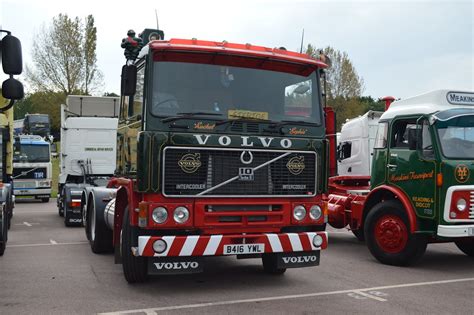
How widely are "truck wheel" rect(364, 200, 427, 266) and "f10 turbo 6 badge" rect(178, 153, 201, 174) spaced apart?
402 cm

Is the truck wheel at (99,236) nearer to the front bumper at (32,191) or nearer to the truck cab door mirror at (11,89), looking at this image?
the truck cab door mirror at (11,89)

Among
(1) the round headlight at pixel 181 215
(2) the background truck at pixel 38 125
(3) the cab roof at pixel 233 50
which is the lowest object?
(1) the round headlight at pixel 181 215

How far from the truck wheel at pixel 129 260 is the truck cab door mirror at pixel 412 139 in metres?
4.56

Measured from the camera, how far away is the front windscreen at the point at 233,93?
654cm

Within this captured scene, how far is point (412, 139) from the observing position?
878cm

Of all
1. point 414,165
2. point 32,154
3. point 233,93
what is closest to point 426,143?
point 414,165

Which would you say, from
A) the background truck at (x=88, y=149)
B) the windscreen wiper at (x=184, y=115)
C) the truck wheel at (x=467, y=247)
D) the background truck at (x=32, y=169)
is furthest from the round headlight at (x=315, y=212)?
the background truck at (x=32, y=169)

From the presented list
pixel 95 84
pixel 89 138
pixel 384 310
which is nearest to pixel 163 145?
pixel 384 310

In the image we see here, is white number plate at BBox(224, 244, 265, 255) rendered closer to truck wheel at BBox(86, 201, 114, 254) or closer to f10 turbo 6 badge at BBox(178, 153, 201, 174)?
f10 turbo 6 badge at BBox(178, 153, 201, 174)

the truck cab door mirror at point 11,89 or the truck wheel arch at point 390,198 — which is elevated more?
A: the truck cab door mirror at point 11,89

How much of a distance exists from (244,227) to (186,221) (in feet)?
2.38

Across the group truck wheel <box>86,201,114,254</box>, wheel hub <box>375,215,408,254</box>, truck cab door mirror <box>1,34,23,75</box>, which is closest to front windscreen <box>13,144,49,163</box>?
truck wheel <box>86,201,114,254</box>

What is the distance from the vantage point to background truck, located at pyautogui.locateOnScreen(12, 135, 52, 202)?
2102 centimetres

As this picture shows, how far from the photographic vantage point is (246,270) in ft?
27.3
